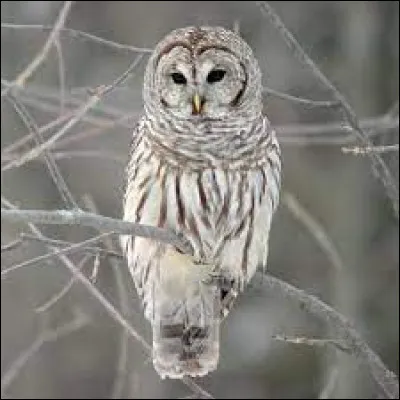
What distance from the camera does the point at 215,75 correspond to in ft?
15.0

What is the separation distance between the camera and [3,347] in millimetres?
10180

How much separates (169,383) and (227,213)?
247 inches

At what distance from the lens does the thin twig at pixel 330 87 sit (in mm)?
4297

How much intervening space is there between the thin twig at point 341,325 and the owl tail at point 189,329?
449mm

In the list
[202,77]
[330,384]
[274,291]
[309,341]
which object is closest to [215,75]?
[202,77]

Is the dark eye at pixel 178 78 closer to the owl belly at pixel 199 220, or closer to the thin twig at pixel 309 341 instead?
the owl belly at pixel 199 220

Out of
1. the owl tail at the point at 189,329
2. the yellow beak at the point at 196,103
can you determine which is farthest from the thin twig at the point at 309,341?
the yellow beak at the point at 196,103

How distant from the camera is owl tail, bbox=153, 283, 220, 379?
4.80 m

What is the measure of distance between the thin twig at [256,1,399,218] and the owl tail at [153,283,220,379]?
745mm

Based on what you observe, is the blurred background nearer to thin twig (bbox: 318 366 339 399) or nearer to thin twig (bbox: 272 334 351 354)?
thin twig (bbox: 318 366 339 399)

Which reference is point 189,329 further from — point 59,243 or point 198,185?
point 59,243

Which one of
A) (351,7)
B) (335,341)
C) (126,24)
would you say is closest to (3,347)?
(126,24)

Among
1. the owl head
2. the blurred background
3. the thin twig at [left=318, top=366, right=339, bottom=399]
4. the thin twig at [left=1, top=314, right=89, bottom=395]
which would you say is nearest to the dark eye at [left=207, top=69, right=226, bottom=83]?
the owl head

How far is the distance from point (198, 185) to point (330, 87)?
55cm
